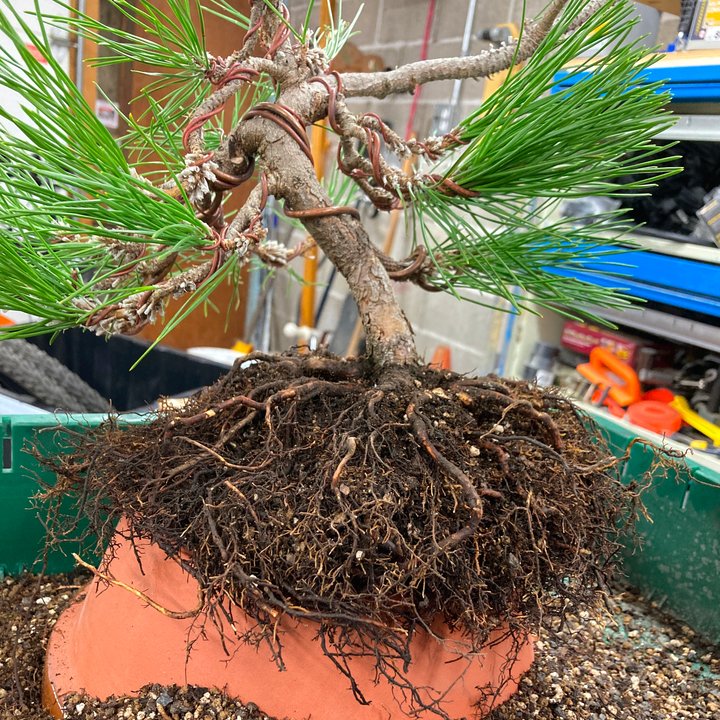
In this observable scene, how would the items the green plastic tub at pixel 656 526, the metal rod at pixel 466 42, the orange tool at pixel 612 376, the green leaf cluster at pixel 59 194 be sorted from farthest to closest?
the metal rod at pixel 466 42 → the orange tool at pixel 612 376 → the green plastic tub at pixel 656 526 → the green leaf cluster at pixel 59 194

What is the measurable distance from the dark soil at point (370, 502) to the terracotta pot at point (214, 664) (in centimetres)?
2

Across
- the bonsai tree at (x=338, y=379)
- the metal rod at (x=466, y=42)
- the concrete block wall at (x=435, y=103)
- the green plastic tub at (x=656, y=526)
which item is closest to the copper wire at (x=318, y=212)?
the bonsai tree at (x=338, y=379)

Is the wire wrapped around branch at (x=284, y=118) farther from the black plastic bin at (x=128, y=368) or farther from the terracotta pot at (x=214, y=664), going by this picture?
the black plastic bin at (x=128, y=368)

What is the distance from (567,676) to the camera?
56 centimetres

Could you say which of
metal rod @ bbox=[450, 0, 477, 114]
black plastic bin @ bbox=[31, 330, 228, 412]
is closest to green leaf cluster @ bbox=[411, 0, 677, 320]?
black plastic bin @ bbox=[31, 330, 228, 412]

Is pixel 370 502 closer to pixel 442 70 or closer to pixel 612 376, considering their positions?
pixel 442 70

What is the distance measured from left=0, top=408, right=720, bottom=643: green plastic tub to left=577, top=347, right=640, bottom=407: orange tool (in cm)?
53

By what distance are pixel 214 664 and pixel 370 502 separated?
0.18 metres

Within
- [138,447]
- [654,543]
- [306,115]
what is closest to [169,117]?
[306,115]

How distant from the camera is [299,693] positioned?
440 mm

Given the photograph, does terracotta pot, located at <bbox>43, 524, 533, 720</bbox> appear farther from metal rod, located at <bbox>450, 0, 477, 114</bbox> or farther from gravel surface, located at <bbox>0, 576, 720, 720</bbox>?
metal rod, located at <bbox>450, 0, 477, 114</bbox>

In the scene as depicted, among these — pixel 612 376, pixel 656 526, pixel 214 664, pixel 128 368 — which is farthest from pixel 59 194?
pixel 612 376

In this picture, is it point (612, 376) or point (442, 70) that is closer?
point (442, 70)

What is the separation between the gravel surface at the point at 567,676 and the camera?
0.46 metres
